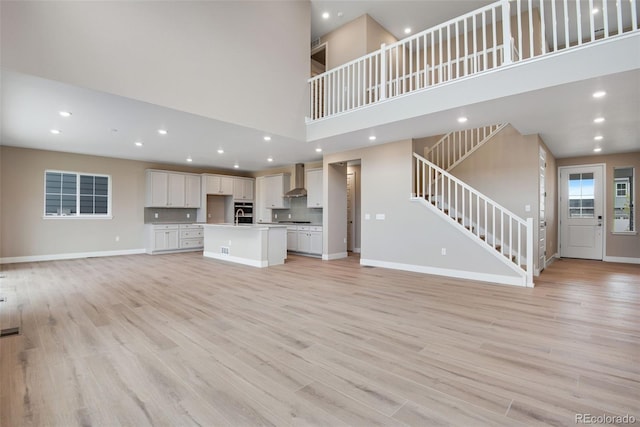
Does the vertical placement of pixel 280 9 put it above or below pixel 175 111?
above

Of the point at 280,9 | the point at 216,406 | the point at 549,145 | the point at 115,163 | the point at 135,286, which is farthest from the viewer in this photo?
the point at 115,163

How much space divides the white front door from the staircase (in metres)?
3.28

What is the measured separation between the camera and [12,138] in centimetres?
606

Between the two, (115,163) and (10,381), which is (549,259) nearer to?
(10,381)

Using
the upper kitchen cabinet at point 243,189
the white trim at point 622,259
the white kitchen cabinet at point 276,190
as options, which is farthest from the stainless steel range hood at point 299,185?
the white trim at point 622,259

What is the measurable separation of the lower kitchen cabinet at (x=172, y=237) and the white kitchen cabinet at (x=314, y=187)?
3.56 meters

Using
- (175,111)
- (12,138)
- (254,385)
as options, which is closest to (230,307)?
(254,385)

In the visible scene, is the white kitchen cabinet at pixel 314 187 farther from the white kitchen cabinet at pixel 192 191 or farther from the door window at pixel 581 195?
the door window at pixel 581 195

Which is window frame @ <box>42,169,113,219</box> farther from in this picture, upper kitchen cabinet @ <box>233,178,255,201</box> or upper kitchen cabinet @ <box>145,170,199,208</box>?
upper kitchen cabinet @ <box>233,178,255,201</box>

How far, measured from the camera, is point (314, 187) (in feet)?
27.9

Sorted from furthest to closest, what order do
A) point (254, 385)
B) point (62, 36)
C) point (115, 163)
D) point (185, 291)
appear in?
point (115, 163)
point (185, 291)
point (62, 36)
point (254, 385)

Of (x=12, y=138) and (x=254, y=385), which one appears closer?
(x=254, y=385)

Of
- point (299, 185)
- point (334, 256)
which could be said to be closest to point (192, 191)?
point (299, 185)

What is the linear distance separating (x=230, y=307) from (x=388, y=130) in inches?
154
